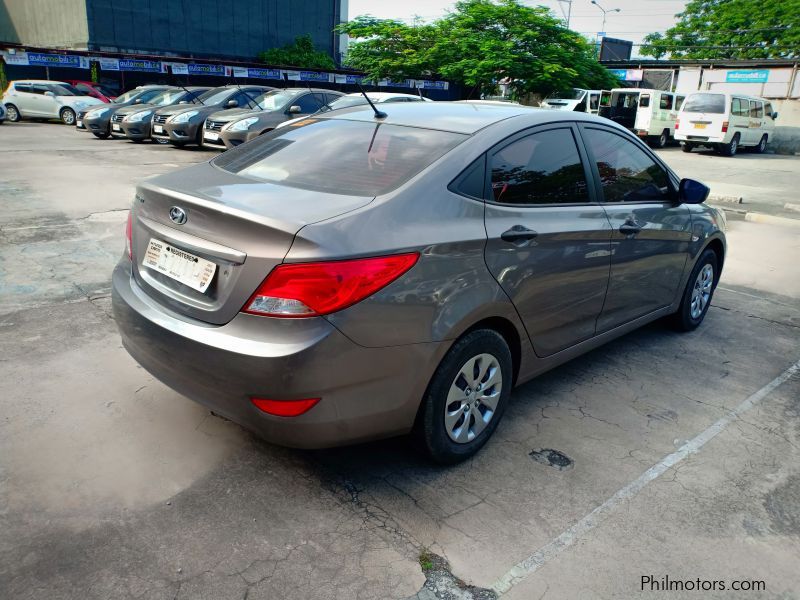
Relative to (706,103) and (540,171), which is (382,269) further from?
(706,103)

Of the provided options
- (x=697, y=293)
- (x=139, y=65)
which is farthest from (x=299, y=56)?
(x=697, y=293)

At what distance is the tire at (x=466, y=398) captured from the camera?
111 inches

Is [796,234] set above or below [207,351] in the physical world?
below

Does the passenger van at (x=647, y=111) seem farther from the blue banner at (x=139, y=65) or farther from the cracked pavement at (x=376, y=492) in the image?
the cracked pavement at (x=376, y=492)

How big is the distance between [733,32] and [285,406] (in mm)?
63075

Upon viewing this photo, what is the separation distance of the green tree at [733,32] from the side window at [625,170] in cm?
5549

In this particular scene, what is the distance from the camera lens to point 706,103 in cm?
2188

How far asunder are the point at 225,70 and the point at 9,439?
3284cm

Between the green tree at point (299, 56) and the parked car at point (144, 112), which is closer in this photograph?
the parked car at point (144, 112)

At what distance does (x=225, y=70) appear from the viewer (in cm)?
3275

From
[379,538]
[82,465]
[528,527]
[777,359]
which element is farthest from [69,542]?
[777,359]

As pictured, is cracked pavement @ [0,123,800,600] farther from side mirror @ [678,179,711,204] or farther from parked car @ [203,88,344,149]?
parked car @ [203,88,344,149]

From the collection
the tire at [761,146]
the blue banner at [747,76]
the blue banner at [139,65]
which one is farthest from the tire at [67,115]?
the blue banner at [747,76]

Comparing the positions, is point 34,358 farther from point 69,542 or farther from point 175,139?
point 175,139
